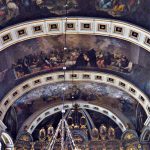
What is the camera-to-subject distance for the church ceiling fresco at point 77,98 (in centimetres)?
2434

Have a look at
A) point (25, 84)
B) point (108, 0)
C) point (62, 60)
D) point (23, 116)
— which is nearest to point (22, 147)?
point (23, 116)

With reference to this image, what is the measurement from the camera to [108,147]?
25.2 metres

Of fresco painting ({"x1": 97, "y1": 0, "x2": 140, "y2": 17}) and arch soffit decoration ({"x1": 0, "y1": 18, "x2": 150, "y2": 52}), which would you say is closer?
fresco painting ({"x1": 97, "y1": 0, "x2": 140, "y2": 17})

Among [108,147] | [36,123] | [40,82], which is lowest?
[108,147]

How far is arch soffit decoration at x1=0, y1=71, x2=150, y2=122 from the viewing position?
22562 millimetres

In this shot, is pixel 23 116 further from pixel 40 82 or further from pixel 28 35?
pixel 28 35

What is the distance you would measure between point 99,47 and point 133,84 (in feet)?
10.3

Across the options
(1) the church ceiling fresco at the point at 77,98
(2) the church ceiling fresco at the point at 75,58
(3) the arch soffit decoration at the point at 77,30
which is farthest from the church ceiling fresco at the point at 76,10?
(1) the church ceiling fresco at the point at 77,98

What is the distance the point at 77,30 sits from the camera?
2030 cm

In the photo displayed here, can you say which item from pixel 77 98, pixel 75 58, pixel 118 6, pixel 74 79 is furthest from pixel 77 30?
pixel 77 98

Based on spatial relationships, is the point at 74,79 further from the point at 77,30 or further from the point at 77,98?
the point at 77,30

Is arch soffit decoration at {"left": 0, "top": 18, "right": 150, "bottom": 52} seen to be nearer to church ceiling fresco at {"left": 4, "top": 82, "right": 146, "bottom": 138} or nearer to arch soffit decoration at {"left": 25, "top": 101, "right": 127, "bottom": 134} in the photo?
church ceiling fresco at {"left": 4, "top": 82, "right": 146, "bottom": 138}

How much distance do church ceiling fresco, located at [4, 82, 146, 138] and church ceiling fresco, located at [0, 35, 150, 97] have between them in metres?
2.06

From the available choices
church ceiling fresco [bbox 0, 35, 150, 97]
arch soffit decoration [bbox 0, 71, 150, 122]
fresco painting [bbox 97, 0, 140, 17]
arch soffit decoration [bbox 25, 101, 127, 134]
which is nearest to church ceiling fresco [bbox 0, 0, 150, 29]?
fresco painting [bbox 97, 0, 140, 17]
